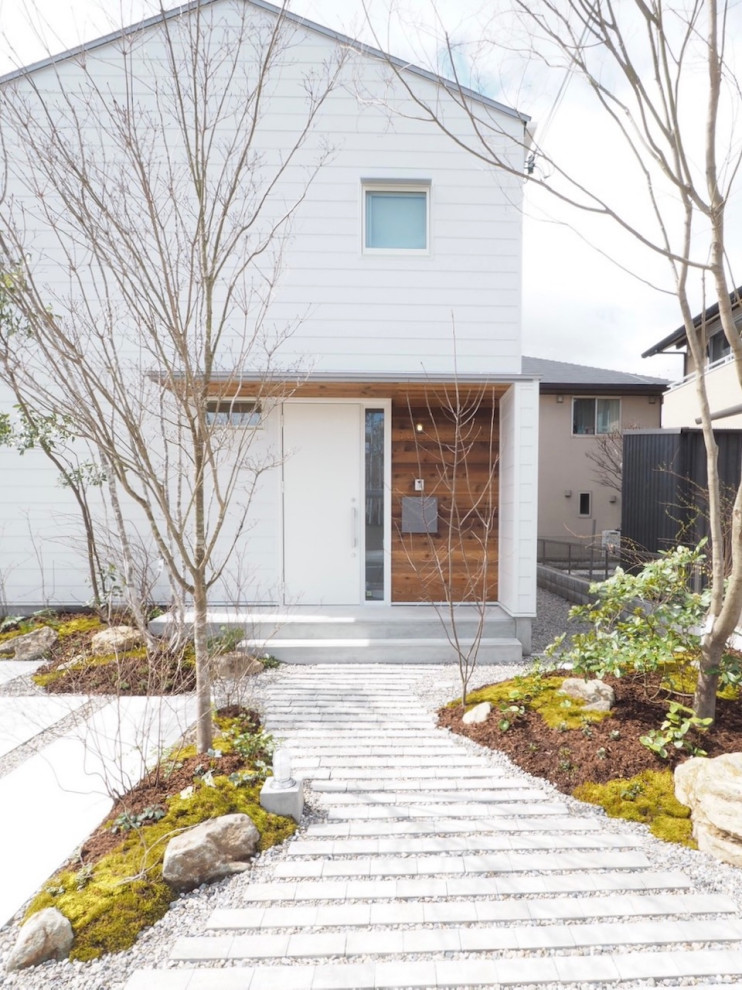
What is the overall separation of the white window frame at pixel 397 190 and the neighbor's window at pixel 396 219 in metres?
0.02

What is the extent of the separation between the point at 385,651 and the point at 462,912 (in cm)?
314

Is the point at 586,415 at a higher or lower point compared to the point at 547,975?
higher

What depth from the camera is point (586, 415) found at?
1431 centimetres

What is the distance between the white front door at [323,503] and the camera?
6121mm

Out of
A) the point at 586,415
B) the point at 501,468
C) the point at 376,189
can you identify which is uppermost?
the point at 376,189

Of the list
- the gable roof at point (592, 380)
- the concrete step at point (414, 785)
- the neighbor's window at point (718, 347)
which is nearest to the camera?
the concrete step at point (414, 785)

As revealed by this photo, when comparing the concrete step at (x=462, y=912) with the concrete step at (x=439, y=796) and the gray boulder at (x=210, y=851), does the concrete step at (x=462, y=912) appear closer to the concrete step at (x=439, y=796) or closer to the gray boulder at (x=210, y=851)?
the gray boulder at (x=210, y=851)

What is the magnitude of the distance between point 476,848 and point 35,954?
182 cm

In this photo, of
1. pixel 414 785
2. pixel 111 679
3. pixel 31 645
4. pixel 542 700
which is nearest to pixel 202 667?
pixel 414 785

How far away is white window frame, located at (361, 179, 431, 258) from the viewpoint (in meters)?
5.61

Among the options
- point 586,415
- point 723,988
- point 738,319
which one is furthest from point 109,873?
point 586,415

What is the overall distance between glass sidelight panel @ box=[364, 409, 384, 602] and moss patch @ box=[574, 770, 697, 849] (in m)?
3.52

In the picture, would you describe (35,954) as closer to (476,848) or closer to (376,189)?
(476,848)

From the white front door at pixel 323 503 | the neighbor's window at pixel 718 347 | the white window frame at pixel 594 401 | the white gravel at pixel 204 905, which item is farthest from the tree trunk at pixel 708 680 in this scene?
the white window frame at pixel 594 401
